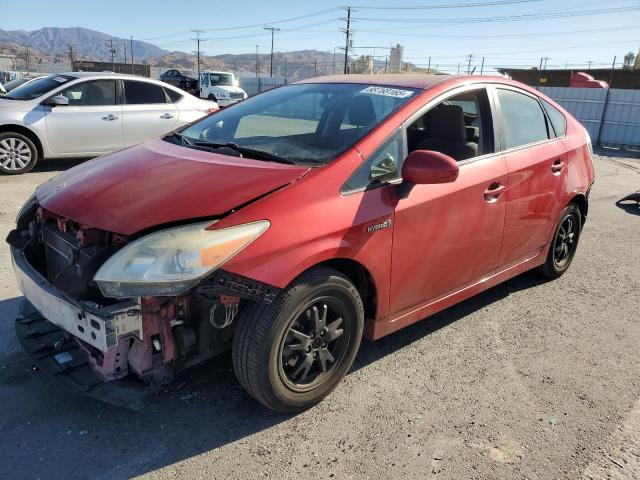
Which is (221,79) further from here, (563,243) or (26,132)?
(563,243)

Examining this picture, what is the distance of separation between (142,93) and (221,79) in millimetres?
19445

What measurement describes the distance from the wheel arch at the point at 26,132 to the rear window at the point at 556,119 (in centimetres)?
726

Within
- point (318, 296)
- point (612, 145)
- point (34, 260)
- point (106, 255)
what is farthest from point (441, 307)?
point (612, 145)

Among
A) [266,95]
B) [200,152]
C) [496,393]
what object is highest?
[266,95]

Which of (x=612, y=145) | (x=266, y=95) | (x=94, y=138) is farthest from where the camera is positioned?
(x=612, y=145)

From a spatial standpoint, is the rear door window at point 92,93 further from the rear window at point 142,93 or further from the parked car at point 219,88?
the parked car at point 219,88

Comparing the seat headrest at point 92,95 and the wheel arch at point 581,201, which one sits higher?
the seat headrest at point 92,95

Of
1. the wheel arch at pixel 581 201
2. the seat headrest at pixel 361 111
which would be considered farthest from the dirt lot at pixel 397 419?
the seat headrest at pixel 361 111

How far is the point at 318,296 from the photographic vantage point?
2.58 m

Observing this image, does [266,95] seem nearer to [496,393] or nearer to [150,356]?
[150,356]

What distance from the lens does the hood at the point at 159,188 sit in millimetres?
2410

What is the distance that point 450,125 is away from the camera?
11.8 ft

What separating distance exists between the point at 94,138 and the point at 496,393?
24.8 ft

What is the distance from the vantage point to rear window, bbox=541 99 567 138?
14.2ft
